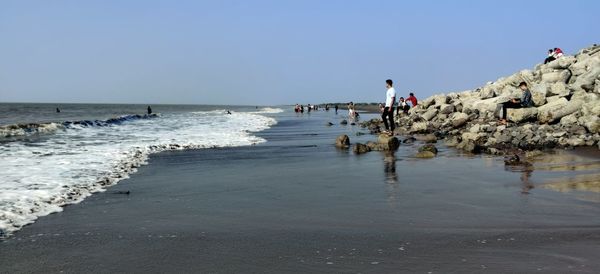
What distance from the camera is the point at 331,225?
17.8 ft

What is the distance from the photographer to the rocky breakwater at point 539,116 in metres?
13.2

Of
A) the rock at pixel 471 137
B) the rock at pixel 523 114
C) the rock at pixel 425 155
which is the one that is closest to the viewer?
the rock at pixel 425 155

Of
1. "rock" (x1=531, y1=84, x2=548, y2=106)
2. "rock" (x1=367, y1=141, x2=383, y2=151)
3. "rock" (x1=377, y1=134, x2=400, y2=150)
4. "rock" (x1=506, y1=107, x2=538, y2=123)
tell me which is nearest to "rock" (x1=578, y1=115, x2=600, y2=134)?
"rock" (x1=506, y1=107, x2=538, y2=123)

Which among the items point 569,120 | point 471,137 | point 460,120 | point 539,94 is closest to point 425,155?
point 471,137

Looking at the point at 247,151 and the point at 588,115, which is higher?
the point at 588,115

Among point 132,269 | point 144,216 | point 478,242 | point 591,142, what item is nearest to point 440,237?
point 478,242

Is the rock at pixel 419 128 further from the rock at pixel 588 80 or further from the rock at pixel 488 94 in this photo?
the rock at pixel 588 80

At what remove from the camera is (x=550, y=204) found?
6.21 metres

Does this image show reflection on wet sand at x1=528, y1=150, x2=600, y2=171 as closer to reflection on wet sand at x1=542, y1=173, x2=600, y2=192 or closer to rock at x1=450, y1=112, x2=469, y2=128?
reflection on wet sand at x1=542, y1=173, x2=600, y2=192

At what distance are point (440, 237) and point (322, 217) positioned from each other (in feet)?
4.86

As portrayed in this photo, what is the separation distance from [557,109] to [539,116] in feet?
2.05

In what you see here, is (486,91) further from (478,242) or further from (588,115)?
(478,242)

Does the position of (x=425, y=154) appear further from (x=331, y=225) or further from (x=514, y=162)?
(x=331, y=225)

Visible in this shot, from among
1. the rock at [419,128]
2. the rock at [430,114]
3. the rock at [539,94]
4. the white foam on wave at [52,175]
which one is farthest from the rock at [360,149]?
the rock at [430,114]
